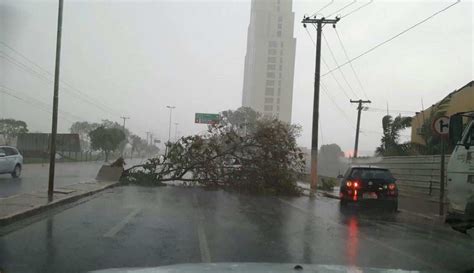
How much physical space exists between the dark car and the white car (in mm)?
16156

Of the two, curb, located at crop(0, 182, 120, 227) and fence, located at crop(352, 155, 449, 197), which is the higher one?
fence, located at crop(352, 155, 449, 197)

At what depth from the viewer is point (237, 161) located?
23.7 m

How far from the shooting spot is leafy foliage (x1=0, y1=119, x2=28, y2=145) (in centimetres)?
7831

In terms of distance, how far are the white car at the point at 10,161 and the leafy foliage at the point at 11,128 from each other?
5615cm

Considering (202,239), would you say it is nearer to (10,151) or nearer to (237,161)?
(237,161)

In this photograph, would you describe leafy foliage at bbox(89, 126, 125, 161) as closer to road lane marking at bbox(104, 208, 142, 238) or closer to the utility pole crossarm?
the utility pole crossarm

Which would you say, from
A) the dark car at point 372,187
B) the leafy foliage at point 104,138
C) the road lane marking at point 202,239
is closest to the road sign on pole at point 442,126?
the dark car at point 372,187

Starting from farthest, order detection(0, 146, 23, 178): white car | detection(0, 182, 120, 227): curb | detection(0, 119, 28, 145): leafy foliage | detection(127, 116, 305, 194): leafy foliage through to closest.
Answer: detection(0, 119, 28, 145): leafy foliage → detection(0, 146, 23, 178): white car → detection(127, 116, 305, 194): leafy foliage → detection(0, 182, 120, 227): curb

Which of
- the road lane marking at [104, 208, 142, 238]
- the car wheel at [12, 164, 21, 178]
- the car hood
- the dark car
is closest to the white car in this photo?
the car wheel at [12, 164, 21, 178]

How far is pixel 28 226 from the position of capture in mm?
10273

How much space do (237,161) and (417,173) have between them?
27.5ft

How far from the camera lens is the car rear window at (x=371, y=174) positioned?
1692 cm

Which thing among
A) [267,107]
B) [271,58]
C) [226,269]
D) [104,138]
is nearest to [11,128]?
[104,138]

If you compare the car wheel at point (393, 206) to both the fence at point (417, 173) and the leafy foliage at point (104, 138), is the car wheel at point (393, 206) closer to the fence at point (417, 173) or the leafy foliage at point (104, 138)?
the fence at point (417, 173)
